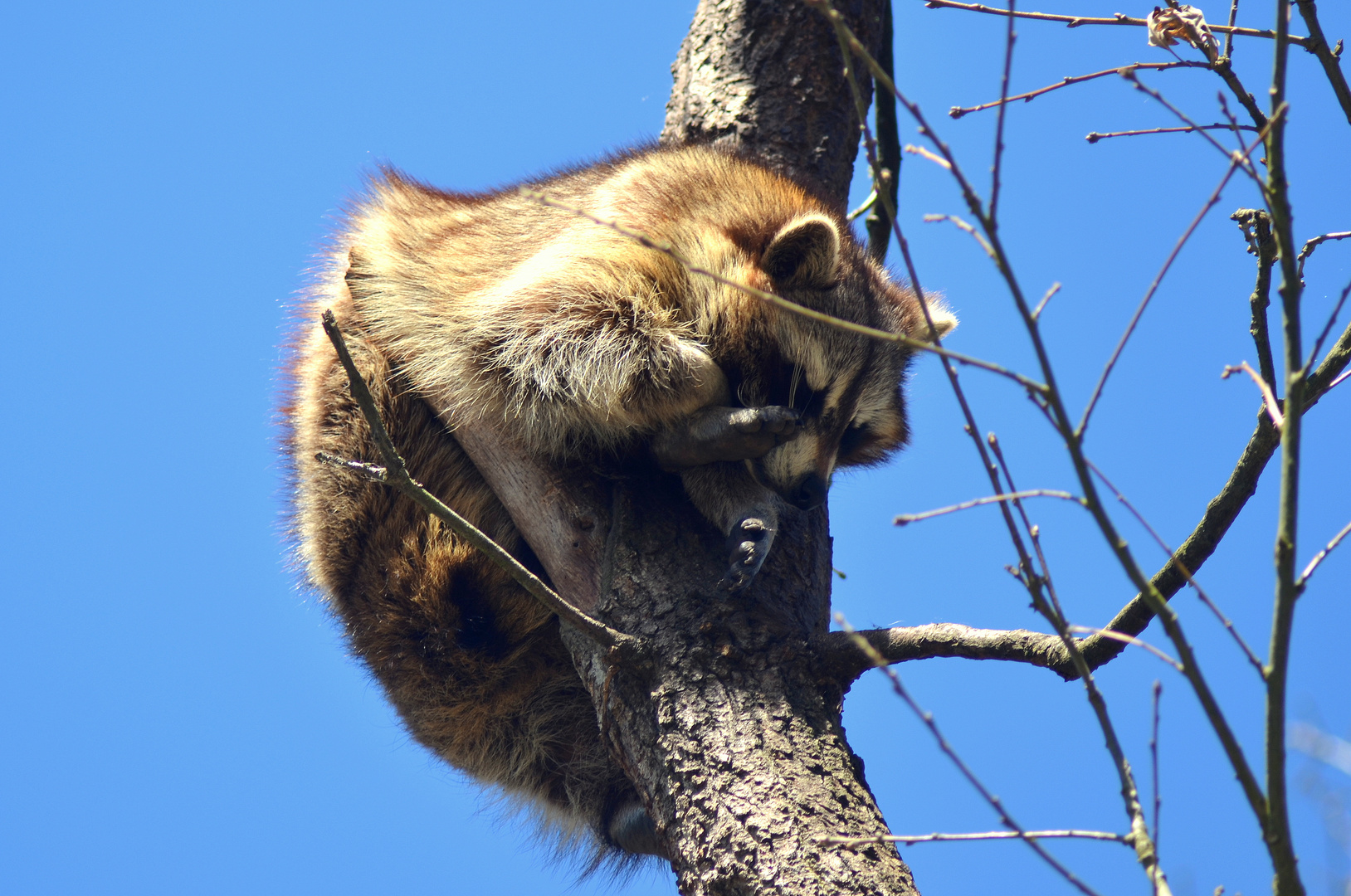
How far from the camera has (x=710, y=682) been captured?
6.79 feet

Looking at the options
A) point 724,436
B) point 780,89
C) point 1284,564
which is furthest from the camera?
point 780,89

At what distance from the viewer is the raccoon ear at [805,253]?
279 centimetres

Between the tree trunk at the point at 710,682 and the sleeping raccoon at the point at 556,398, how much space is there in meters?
0.12

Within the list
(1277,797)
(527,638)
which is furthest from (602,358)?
(1277,797)

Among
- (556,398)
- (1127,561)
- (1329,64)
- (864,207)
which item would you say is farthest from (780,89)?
(1127,561)

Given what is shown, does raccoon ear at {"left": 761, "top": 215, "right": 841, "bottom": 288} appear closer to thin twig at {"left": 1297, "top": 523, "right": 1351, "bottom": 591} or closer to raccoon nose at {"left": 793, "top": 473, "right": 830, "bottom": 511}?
raccoon nose at {"left": 793, "top": 473, "right": 830, "bottom": 511}

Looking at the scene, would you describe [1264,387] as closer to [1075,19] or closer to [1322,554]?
[1322,554]

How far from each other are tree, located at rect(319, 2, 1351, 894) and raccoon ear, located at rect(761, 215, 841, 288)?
570mm

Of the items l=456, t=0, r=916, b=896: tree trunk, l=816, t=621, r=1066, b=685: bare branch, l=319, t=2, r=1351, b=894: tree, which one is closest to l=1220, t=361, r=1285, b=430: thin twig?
l=319, t=2, r=1351, b=894: tree

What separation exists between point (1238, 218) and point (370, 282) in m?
2.19

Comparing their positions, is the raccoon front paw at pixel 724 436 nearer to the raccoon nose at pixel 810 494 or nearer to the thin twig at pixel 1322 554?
the raccoon nose at pixel 810 494

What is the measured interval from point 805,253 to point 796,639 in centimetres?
114

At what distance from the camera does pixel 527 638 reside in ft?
8.88

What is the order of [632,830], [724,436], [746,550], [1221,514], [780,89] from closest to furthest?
[1221,514] → [746,550] → [724,436] → [632,830] → [780,89]
